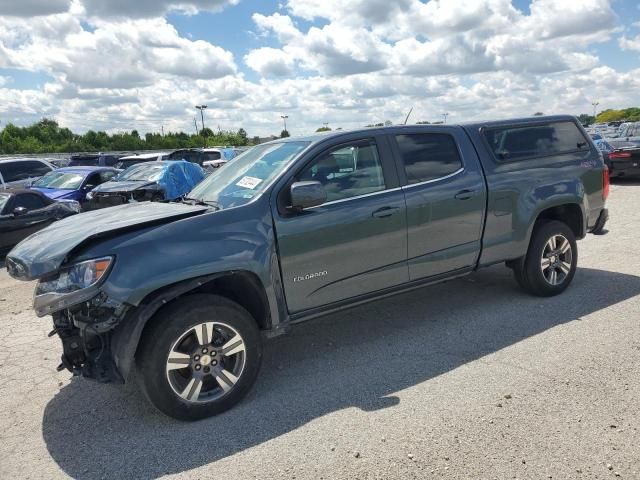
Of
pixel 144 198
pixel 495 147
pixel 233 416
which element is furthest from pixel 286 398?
pixel 144 198

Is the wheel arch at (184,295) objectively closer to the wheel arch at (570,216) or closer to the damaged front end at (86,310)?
the damaged front end at (86,310)

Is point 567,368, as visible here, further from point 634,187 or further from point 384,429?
point 634,187

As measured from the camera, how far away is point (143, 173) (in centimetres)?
1273

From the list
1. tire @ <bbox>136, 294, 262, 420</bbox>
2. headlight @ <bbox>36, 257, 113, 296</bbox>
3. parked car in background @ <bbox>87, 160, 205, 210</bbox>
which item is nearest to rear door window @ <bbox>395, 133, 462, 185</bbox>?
tire @ <bbox>136, 294, 262, 420</bbox>

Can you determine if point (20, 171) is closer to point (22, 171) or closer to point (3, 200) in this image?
point (22, 171)

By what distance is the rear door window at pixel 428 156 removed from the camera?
4.64 m

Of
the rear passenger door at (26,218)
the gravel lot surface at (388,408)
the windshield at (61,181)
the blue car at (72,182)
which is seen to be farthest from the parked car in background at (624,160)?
the rear passenger door at (26,218)

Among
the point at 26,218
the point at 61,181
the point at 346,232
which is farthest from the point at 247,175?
the point at 61,181

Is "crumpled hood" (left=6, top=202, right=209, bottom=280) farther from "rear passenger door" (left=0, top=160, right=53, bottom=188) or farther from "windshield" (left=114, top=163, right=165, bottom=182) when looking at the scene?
"rear passenger door" (left=0, top=160, right=53, bottom=188)

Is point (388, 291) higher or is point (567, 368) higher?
point (388, 291)

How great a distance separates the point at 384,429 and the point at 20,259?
262 centimetres

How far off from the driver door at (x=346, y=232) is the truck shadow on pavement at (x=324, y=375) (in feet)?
1.99

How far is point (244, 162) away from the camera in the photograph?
477 cm

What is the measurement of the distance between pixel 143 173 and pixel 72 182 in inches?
66.2
